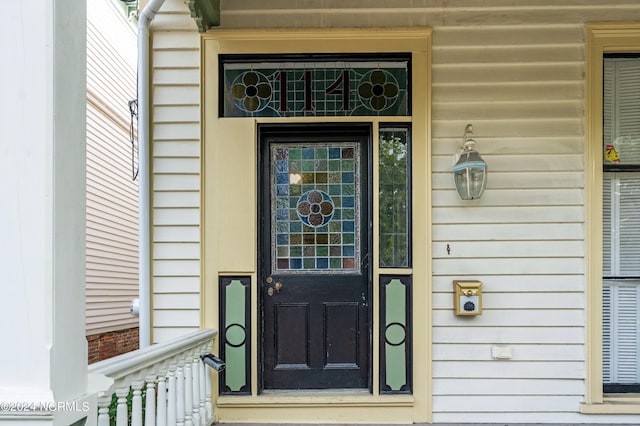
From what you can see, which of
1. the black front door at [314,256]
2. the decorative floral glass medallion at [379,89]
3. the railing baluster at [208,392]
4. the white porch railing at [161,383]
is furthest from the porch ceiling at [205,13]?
the railing baluster at [208,392]

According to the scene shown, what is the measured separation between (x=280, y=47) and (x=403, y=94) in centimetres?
89

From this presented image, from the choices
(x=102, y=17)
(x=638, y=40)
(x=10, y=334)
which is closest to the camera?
(x=10, y=334)

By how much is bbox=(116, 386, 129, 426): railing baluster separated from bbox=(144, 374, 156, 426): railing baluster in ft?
0.52

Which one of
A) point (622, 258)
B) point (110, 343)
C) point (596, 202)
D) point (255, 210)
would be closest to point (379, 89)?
point (255, 210)

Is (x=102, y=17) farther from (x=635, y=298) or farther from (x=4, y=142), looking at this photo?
(x=635, y=298)

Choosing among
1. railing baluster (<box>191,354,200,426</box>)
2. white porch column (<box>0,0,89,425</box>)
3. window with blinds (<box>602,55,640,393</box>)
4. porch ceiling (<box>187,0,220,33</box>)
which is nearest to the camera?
white porch column (<box>0,0,89,425</box>)

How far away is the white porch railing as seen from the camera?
1600 mm

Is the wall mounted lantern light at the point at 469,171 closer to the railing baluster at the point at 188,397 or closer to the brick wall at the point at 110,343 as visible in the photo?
the railing baluster at the point at 188,397

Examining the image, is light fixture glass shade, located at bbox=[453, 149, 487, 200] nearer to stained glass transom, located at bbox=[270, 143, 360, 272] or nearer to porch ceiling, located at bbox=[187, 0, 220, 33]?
stained glass transom, located at bbox=[270, 143, 360, 272]

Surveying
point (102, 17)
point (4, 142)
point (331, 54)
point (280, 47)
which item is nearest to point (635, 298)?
point (331, 54)

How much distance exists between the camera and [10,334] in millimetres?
972

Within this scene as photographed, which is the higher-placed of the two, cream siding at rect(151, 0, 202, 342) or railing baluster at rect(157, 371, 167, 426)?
cream siding at rect(151, 0, 202, 342)

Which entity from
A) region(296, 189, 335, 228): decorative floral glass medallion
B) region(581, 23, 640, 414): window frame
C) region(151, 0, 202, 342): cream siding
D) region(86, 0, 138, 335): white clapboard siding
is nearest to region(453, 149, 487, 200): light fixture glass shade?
region(581, 23, 640, 414): window frame

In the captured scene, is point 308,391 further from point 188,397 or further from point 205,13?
point 205,13
